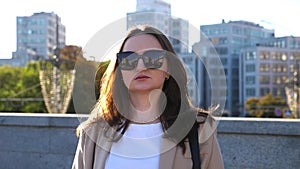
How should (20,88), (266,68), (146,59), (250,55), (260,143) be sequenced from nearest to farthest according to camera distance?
(146,59) → (260,143) → (20,88) → (266,68) → (250,55)

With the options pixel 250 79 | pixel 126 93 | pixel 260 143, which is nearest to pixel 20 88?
pixel 260 143

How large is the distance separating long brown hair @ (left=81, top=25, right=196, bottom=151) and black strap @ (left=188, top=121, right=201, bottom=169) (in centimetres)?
5

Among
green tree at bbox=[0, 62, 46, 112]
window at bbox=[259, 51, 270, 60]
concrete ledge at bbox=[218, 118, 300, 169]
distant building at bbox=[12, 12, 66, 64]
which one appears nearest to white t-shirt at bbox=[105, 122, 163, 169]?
concrete ledge at bbox=[218, 118, 300, 169]

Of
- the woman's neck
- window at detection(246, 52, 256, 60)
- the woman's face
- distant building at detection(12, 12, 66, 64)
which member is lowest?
the woman's neck

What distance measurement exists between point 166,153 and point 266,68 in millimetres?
117610

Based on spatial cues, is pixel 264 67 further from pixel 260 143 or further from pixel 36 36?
pixel 260 143

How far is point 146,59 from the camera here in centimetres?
229

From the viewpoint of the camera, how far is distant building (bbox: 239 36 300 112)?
115 m

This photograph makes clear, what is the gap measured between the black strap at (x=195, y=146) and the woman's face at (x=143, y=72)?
0.24m

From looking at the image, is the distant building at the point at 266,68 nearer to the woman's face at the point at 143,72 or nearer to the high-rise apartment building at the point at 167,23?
the high-rise apartment building at the point at 167,23

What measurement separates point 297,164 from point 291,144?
0.61ft

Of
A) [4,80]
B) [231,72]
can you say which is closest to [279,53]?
[231,72]

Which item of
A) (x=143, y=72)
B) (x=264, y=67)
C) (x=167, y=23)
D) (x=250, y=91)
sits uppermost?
(x=264, y=67)

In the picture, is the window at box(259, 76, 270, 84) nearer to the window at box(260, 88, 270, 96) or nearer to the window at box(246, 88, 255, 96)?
the window at box(260, 88, 270, 96)
